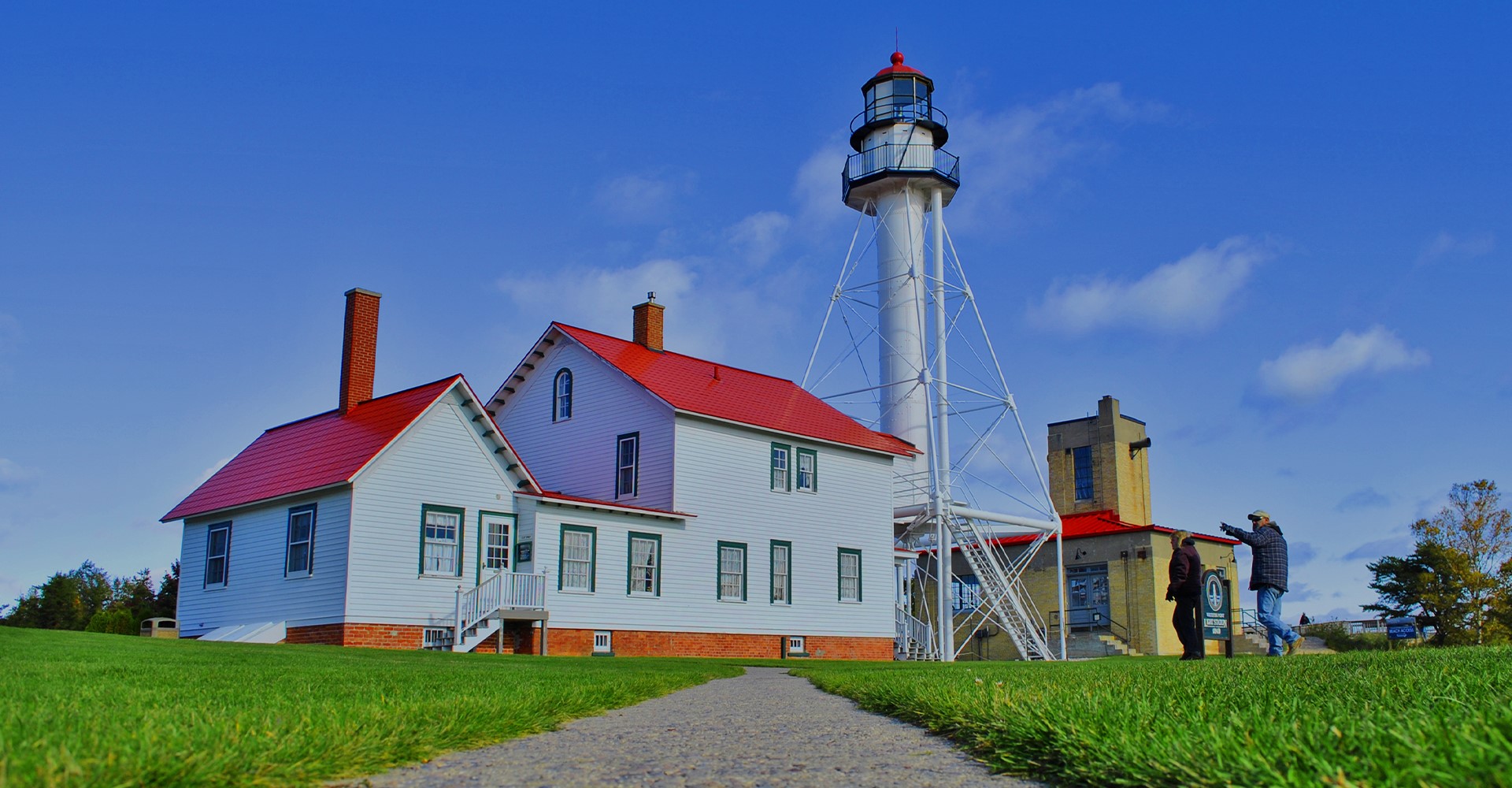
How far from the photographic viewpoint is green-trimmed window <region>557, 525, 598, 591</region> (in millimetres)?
26328

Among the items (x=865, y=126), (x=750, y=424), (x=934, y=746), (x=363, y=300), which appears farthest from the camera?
(x=865, y=126)

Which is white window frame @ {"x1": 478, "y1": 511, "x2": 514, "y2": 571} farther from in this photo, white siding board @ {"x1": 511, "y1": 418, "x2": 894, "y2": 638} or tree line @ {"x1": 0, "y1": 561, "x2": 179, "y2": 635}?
tree line @ {"x1": 0, "y1": 561, "x2": 179, "y2": 635}

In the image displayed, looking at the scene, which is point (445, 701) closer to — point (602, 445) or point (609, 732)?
point (609, 732)

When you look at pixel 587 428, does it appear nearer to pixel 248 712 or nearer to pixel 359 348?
pixel 359 348

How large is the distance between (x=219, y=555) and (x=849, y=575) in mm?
15738

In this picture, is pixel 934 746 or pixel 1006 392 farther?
pixel 1006 392

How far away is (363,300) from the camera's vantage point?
27047 mm

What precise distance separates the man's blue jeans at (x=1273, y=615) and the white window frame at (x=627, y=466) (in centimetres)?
1699

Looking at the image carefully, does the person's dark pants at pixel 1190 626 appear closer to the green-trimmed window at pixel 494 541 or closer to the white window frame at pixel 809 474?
the green-trimmed window at pixel 494 541

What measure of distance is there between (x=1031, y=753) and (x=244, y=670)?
789cm

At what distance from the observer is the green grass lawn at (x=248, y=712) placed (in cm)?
448

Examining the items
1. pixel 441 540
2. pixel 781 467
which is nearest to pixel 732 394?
pixel 781 467

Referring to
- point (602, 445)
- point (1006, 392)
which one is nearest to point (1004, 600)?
point (1006, 392)

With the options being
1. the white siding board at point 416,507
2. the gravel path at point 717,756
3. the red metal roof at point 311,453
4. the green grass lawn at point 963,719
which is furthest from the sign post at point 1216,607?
A: the red metal roof at point 311,453
